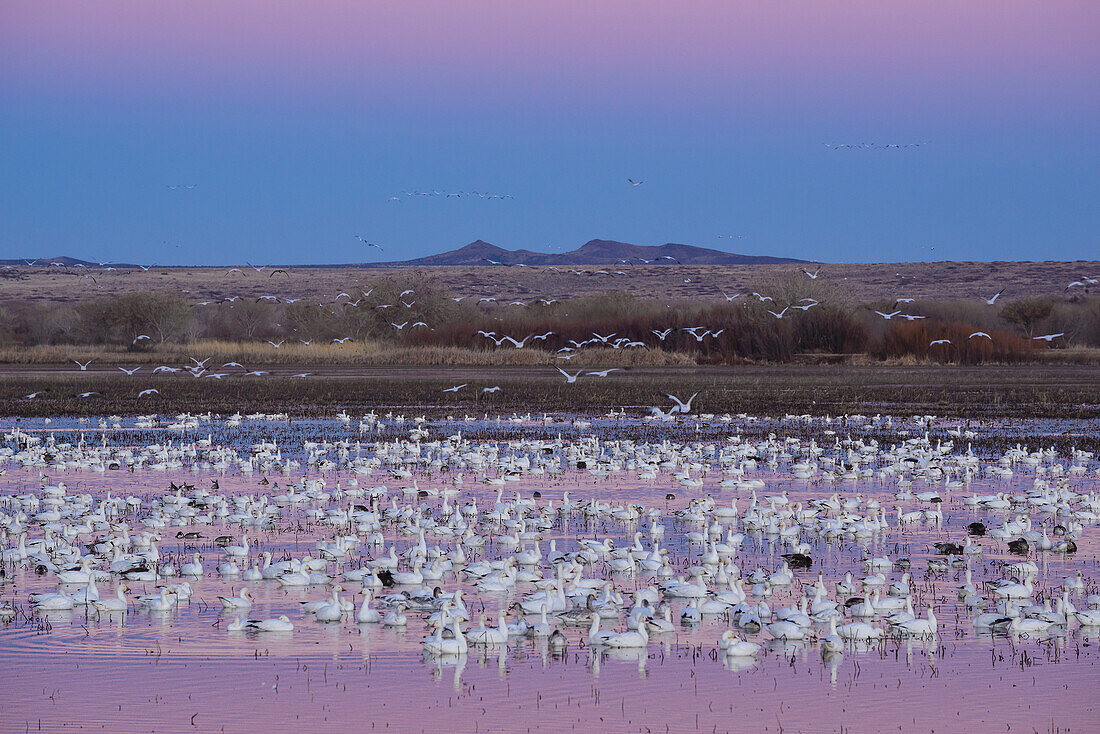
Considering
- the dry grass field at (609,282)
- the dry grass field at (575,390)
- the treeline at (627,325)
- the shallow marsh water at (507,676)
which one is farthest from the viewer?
the dry grass field at (609,282)

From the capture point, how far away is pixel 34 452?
21156mm

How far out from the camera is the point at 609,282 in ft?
477

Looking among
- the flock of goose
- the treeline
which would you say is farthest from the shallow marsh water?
the treeline

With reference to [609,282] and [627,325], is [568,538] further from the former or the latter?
[609,282]

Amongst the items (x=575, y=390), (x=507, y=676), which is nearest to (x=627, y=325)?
(x=575, y=390)

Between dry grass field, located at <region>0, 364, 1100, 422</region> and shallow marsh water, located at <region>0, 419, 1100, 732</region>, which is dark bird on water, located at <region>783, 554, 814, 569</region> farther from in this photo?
dry grass field, located at <region>0, 364, 1100, 422</region>

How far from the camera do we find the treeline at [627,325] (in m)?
53.0

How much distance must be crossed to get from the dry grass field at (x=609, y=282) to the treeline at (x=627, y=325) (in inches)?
1650

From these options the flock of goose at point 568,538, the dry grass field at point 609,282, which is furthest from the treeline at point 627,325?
the dry grass field at point 609,282

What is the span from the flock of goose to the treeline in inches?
1092

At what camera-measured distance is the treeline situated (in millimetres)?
53000

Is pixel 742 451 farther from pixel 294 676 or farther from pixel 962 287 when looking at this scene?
pixel 962 287

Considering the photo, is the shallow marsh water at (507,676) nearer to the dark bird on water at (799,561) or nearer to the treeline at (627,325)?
the dark bird on water at (799,561)

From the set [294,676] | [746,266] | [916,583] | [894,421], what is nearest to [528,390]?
[894,421]
